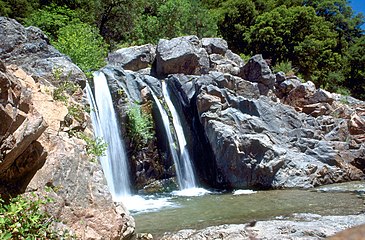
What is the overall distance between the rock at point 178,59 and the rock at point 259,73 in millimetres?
2607

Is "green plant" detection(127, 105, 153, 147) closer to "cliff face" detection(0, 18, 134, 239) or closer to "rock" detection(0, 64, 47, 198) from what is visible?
"cliff face" detection(0, 18, 134, 239)

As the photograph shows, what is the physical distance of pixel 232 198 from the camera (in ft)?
40.5

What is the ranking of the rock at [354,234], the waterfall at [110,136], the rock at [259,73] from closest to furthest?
the rock at [354,234] < the waterfall at [110,136] < the rock at [259,73]

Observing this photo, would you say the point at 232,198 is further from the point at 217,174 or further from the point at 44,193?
the point at 44,193

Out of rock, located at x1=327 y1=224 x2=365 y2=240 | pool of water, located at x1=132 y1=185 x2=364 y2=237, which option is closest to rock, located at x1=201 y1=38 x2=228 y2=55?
pool of water, located at x1=132 y1=185 x2=364 y2=237

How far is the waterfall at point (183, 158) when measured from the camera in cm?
1539

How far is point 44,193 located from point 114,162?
7795 mm

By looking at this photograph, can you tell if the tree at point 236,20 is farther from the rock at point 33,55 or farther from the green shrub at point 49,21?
the rock at point 33,55

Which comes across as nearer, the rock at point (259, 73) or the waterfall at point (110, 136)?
the waterfall at point (110, 136)

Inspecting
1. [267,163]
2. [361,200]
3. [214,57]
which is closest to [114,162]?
[267,163]

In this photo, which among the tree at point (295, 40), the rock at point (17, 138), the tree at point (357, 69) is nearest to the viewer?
the rock at point (17, 138)

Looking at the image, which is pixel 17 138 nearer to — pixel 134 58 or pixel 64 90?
pixel 64 90

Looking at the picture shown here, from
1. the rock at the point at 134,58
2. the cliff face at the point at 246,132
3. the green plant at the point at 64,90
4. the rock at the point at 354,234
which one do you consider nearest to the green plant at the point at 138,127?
the cliff face at the point at 246,132

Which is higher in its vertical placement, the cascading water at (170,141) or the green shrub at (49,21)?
the green shrub at (49,21)
